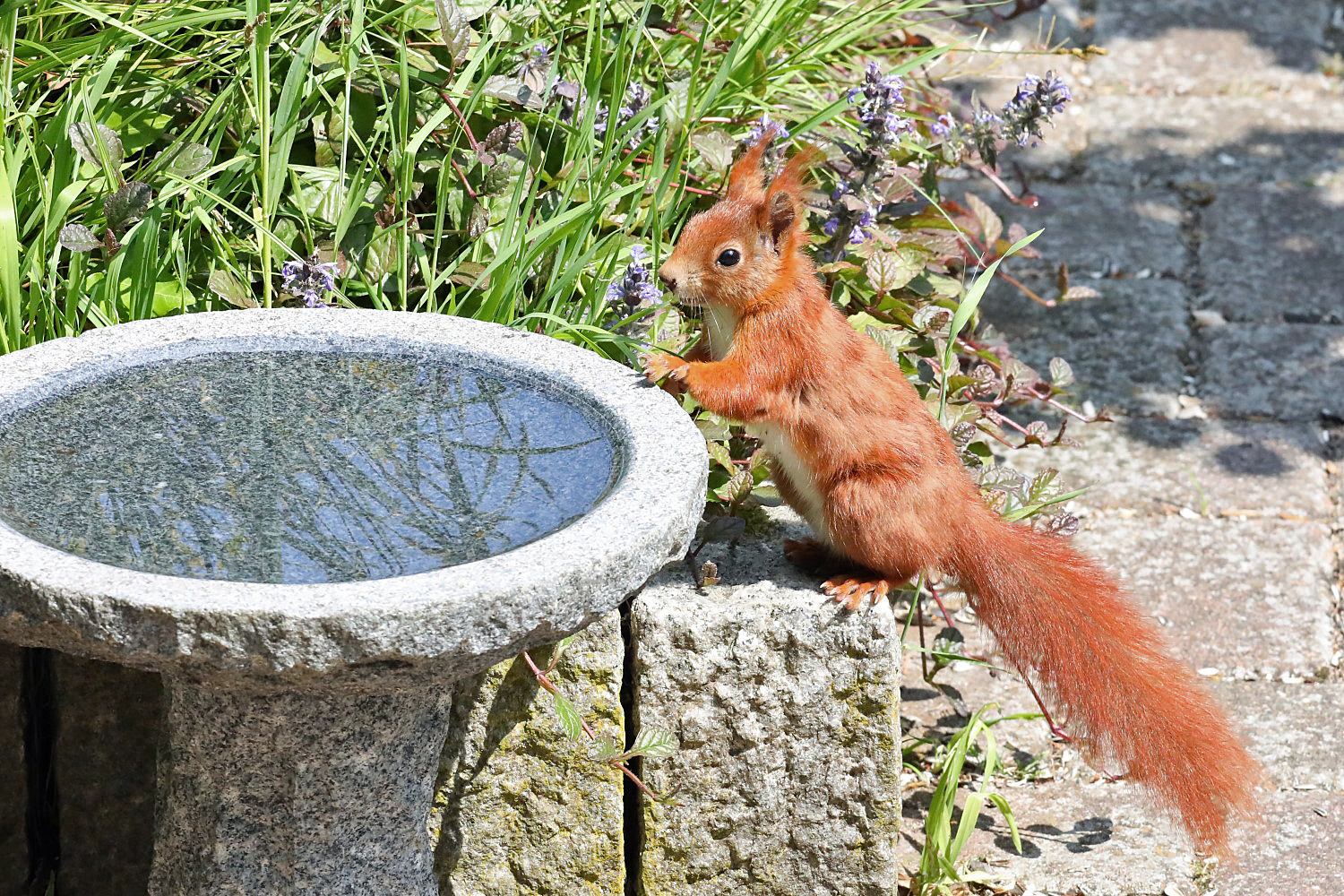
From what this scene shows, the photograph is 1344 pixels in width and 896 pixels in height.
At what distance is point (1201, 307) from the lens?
5.26m

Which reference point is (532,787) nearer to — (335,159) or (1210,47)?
(335,159)

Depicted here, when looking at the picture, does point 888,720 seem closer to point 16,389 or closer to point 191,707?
point 191,707

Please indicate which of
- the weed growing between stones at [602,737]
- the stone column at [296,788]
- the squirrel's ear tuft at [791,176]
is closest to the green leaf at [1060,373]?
the squirrel's ear tuft at [791,176]

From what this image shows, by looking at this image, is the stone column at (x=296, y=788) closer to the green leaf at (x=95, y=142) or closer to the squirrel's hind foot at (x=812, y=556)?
the squirrel's hind foot at (x=812, y=556)

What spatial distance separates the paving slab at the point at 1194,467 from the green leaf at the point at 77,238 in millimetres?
2727

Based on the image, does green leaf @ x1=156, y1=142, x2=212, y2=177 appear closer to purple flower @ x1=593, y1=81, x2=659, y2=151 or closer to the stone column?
purple flower @ x1=593, y1=81, x2=659, y2=151

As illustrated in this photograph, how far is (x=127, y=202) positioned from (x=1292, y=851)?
268cm

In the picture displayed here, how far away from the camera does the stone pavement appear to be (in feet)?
10.4

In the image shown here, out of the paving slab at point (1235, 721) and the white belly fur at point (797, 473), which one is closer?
the white belly fur at point (797, 473)

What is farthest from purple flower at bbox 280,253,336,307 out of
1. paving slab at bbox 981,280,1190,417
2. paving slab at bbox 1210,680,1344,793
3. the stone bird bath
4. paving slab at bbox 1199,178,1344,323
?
paving slab at bbox 1199,178,1344,323

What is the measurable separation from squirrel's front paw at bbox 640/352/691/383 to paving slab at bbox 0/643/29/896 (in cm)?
123

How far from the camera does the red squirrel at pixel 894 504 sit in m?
2.56

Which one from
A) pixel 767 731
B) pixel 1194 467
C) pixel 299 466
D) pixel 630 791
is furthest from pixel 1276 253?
pixel 299 466

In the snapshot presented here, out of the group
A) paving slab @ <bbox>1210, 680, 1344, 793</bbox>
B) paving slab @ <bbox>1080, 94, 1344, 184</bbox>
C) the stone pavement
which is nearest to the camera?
the stone pavement
